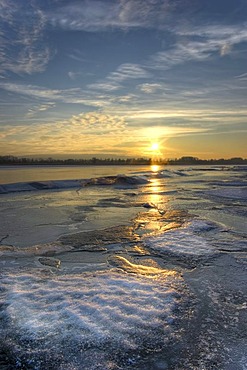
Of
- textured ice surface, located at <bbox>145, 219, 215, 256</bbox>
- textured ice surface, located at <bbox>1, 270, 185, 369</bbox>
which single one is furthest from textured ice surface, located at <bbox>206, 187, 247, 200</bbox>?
textured ice surface, located at <bbox>1, 270, 185, 369</bbox>

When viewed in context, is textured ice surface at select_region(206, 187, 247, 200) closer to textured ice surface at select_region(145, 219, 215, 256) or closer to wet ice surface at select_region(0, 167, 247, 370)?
wet ice surface at select_region(0, 167, 247, 370)

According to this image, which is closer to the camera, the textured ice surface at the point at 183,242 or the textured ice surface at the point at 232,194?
the textured ice surface at the point at 183,242

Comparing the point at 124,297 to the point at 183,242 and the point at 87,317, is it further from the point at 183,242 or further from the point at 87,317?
the point at 183,242

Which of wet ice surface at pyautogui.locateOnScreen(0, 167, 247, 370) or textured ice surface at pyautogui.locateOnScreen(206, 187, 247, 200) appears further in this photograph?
textured ice surface at pyautogui.locateOnScreen(206, 187, 247, 200)

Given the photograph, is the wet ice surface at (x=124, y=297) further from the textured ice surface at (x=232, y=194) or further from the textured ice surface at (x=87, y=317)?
the textured ice surface at (x=232, y=194)

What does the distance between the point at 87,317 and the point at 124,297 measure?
0.53 m

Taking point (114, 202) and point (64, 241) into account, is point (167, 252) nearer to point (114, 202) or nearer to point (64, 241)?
point (64, 241)

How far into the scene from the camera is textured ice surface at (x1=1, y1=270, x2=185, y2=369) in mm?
2174

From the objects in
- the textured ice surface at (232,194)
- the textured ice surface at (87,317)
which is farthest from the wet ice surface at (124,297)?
the textured ice surface at (232,194)

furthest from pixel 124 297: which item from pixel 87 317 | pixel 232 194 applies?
pixel 232 194

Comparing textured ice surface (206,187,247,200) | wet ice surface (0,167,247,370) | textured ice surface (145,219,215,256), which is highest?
textured ice surface (206,187,247,200)

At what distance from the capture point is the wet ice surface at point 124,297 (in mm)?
2172

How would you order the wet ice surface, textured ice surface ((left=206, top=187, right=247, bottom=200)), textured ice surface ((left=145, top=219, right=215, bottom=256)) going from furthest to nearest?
textured ice surface ((left=206, top=187, right=247, bottom=200)), textured ice surface ((left=145, top=219, right=215, bottom=256)), the wet ice surface

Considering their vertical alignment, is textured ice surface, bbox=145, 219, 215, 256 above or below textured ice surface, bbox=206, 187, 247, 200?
below
